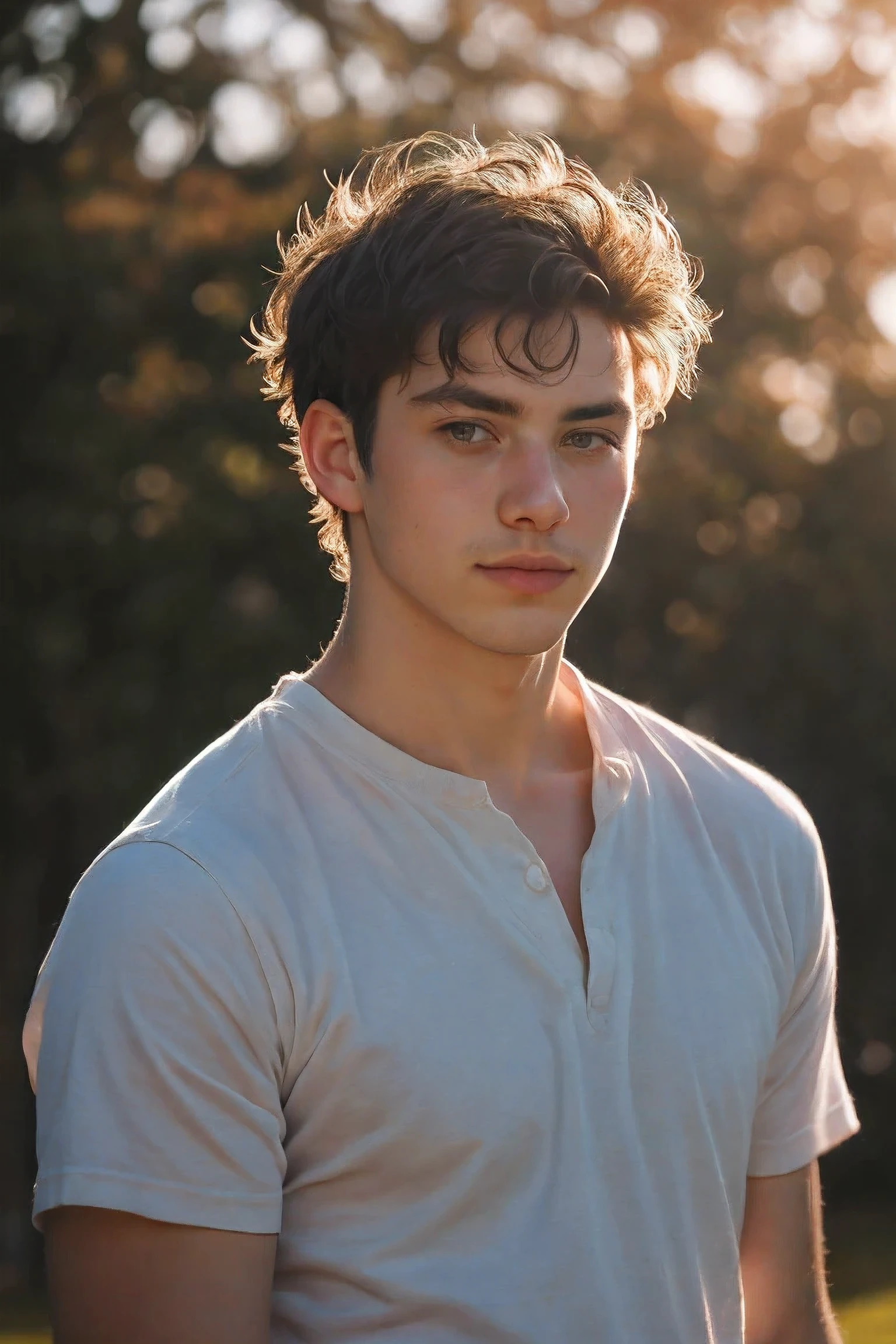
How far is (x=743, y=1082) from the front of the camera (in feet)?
6.93

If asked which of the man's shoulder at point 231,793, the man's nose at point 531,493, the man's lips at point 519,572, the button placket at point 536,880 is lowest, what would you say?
the button placket at point 536,880

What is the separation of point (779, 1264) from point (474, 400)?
1277 millimetres

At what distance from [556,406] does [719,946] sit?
2.48 feet

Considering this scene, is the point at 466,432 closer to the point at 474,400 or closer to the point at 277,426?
the point at 474,400

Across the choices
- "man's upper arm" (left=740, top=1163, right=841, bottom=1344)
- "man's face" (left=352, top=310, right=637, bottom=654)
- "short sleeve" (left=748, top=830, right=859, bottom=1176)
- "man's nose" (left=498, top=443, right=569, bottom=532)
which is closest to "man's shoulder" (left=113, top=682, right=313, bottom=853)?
"man's face" (left=352, top=310, right=637, bottom=654)

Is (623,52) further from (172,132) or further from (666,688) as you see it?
(666,688)

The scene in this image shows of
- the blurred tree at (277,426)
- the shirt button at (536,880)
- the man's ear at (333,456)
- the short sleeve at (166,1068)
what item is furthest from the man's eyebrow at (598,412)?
the blurred tree at (277,426)

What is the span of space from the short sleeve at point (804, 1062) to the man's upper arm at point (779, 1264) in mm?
34

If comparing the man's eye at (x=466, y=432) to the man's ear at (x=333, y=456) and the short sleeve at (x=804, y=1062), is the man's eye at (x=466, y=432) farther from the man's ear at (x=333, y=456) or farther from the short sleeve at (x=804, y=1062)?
the short sleeve at (x=804, y=1062)

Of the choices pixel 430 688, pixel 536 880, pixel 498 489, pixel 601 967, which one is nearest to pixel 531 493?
pixel 498 489

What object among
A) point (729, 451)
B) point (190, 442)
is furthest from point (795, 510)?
point (190, 442)

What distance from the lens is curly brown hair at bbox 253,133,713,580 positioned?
2195 millimetres

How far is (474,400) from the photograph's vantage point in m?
2.11

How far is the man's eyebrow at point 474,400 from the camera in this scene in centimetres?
211
